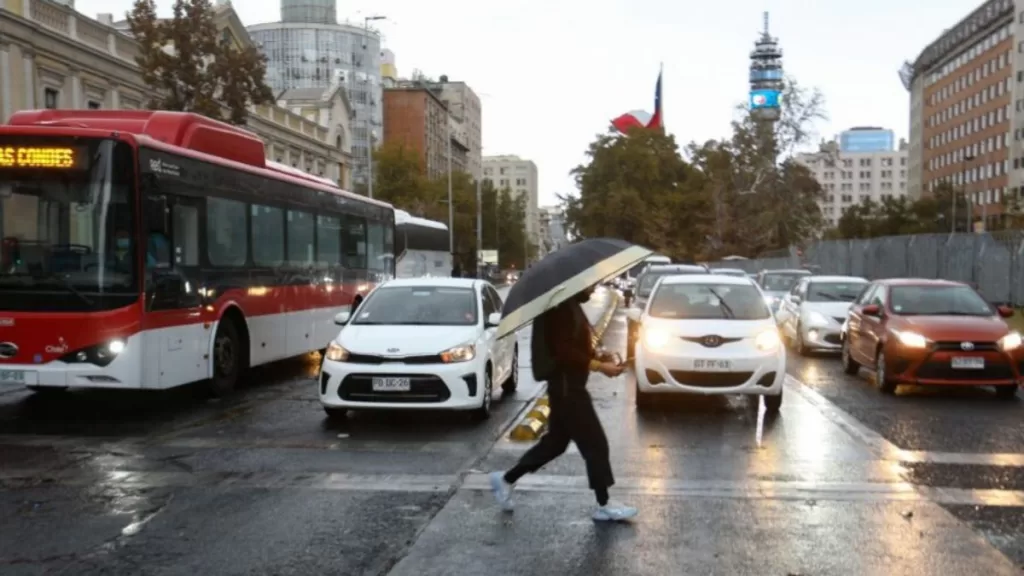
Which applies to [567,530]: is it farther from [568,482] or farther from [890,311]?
[890,311]

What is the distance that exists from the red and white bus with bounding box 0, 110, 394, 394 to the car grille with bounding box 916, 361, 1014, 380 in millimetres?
8893

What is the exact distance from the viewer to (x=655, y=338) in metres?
11.3

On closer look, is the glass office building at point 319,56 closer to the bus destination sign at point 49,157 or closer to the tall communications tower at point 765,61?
the tall communications tower at point 765,61

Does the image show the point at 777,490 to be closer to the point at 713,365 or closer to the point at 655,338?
the point at 713,365

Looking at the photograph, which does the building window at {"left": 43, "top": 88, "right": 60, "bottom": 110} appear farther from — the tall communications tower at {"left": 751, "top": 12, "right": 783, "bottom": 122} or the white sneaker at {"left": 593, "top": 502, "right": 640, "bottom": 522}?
the tall communications tower at {"left": 751, "top": 12, "right": 783, "bottom": 122}

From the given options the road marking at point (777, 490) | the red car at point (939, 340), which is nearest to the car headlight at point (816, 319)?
the red car at point (939, 340)

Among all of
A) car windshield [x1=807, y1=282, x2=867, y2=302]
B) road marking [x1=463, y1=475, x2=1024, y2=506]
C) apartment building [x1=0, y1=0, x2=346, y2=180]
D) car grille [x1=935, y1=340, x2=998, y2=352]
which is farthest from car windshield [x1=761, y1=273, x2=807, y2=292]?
apartment building [x1=0, y1=0, x2=346, y2=180]

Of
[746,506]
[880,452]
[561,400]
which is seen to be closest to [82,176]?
[561,400]

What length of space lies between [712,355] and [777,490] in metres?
3.63

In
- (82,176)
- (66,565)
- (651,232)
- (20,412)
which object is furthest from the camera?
(651,232)

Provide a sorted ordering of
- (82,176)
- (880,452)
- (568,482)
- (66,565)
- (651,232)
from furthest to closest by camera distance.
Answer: (651,232) < (82,176) < (880,452) < (568,482) < (66,565)

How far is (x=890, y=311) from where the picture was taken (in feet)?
45.6

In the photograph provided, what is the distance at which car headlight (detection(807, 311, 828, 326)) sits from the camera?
61.6 ft

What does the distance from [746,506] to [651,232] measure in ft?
230
